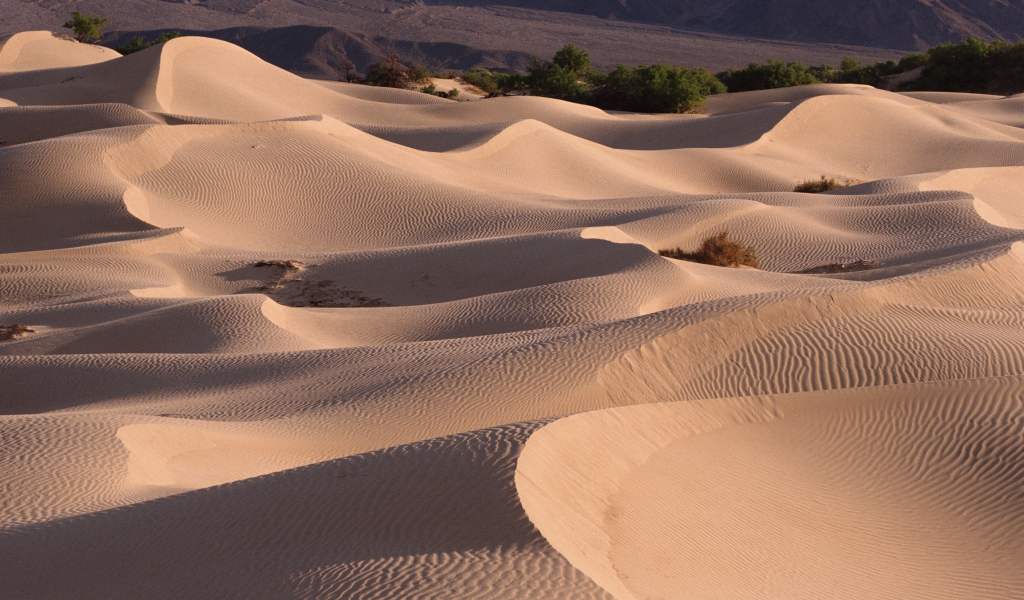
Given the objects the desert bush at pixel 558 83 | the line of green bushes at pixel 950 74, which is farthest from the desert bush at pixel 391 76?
the line of green bushes at pixel 950 74

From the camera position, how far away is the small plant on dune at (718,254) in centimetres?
1446

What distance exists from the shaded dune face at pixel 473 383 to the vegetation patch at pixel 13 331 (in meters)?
0.15

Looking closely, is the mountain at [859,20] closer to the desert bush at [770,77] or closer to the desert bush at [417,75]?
the desert bush at [770,77]

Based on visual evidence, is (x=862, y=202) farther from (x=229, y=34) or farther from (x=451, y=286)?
(x=229, y=34)

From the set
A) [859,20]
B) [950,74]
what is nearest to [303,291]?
[950,74]

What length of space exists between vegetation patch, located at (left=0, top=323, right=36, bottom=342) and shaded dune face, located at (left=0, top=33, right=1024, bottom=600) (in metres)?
0.15

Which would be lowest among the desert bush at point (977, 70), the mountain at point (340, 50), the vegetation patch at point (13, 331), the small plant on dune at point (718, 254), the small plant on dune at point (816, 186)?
the mountain at point (340, 50)

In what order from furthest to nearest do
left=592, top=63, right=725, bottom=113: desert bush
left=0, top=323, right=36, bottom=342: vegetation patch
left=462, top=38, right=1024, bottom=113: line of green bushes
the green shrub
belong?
the green shrub, left=462, top=38, right=1024, bottom=113: line of green bushes, left=592, top=63, right=725, bottom=113: desert bush, left=0, top=323, right=36, bottom=342: vegetation patch

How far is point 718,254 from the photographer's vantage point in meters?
14.5

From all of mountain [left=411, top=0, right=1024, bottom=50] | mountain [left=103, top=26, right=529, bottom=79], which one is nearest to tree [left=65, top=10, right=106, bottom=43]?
mountain [left=103, top=26, right=529, bottom=79]

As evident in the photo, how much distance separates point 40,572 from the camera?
4.61 m

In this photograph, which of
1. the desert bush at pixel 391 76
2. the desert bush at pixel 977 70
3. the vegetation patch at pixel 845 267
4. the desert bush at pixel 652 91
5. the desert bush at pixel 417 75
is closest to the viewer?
the vegetation patch at pixel 845 267

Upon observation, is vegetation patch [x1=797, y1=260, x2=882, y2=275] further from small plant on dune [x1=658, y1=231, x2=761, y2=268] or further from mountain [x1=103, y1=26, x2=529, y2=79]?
mountain [x1=103, y1=26, x2=529, y2=79]

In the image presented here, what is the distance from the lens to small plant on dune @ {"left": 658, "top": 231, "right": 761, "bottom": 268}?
14.5m
